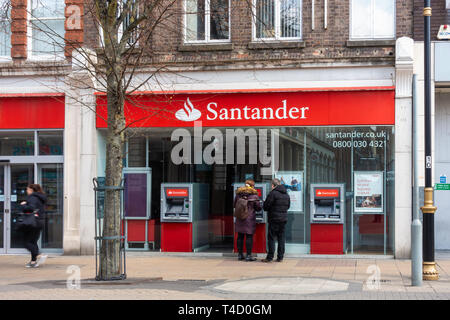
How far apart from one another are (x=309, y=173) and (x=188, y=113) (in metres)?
3.18

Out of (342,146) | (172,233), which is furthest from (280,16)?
(172,233)

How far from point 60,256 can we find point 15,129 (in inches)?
133

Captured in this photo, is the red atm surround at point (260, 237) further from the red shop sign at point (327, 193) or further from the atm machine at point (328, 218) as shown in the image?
the red shop sign at point (327, 193)

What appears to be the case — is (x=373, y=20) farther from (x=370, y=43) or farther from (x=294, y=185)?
(x=294, y=185)

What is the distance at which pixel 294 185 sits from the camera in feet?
50.4

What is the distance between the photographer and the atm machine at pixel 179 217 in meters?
15.6

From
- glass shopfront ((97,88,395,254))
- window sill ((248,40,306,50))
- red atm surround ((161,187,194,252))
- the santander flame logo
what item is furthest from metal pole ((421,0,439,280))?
red atm surround ((161,187,194,252))

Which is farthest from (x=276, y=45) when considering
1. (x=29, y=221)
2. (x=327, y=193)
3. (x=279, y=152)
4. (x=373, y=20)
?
(x=29, y=221)

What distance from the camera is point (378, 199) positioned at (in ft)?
49.0

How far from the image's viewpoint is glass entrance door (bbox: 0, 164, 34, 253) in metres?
16.5

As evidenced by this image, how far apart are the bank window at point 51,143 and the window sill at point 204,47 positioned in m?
3.76

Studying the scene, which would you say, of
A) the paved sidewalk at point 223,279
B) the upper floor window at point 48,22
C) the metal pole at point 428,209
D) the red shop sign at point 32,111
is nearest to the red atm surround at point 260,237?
the paved sidewalk at point 223,279

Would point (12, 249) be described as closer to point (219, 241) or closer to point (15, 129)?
point (15, 129)
